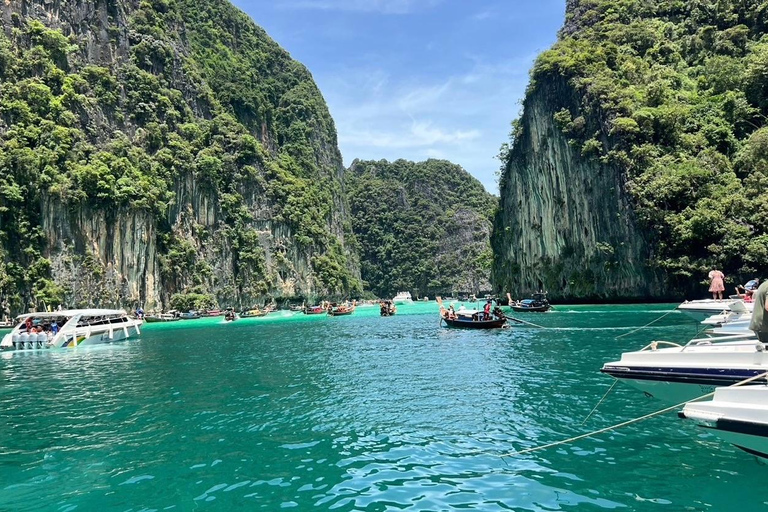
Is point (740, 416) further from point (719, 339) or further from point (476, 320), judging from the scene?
point (476, 320)

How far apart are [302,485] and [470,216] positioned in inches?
7095

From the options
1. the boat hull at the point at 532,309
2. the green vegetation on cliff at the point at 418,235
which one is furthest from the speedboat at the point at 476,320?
the green vegetation on cliff at the point at 418,235

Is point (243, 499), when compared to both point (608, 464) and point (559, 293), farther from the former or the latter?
point (559, 293)

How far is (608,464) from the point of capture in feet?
28.5

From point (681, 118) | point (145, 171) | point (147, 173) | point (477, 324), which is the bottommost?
point (477, 324)

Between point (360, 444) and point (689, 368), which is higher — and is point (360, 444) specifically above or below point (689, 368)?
below

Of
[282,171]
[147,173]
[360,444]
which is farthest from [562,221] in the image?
[360,444]

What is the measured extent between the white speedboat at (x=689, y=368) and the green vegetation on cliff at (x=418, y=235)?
5929 inches

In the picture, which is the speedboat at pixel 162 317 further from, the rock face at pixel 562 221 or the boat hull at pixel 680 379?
the boat hull at pixel 680 379

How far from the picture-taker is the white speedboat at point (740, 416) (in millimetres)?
6941

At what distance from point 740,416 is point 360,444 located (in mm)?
6840

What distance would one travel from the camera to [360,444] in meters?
10.5

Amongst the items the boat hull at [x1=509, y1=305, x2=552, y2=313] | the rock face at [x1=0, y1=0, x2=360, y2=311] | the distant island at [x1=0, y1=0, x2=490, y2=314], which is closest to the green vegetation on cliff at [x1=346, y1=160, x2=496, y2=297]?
the distant island at [x1=0, y1=0, x2=490, y2=314]

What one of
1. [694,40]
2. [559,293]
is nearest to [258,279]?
[559,293]
